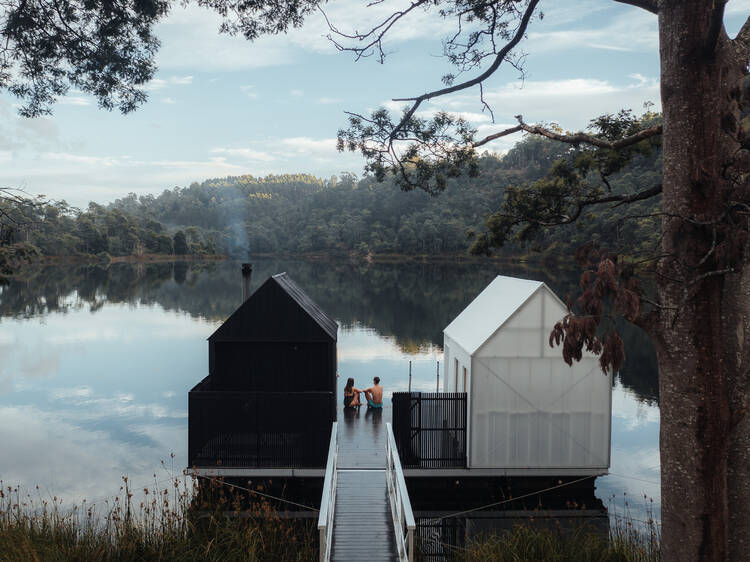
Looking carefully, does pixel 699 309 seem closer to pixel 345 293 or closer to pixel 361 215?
pixel 345 293

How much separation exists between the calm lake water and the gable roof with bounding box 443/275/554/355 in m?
5.11

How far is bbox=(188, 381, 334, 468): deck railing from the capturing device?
16.3 meters

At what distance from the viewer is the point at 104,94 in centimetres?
1155

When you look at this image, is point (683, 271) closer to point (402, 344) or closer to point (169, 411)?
point (169, 411)

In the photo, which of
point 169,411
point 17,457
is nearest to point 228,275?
point 169,411

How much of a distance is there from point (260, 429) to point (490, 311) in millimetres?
6861

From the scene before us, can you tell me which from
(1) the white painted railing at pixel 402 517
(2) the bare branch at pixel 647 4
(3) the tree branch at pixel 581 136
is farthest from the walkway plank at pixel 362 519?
(2) the bare branch at pixel 647 4

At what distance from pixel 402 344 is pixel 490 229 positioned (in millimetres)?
34749

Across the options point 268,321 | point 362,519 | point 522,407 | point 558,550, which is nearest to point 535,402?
point 522,407

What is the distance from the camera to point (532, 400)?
16.3 meters

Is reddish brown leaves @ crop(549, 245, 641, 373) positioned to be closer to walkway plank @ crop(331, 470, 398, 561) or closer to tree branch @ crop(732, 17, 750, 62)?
tree branch @ crop(732, 17, 750, 62)

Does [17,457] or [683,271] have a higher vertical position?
[683,271]

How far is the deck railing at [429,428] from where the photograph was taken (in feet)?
55.0

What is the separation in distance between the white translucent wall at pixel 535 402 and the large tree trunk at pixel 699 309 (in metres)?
8.70
